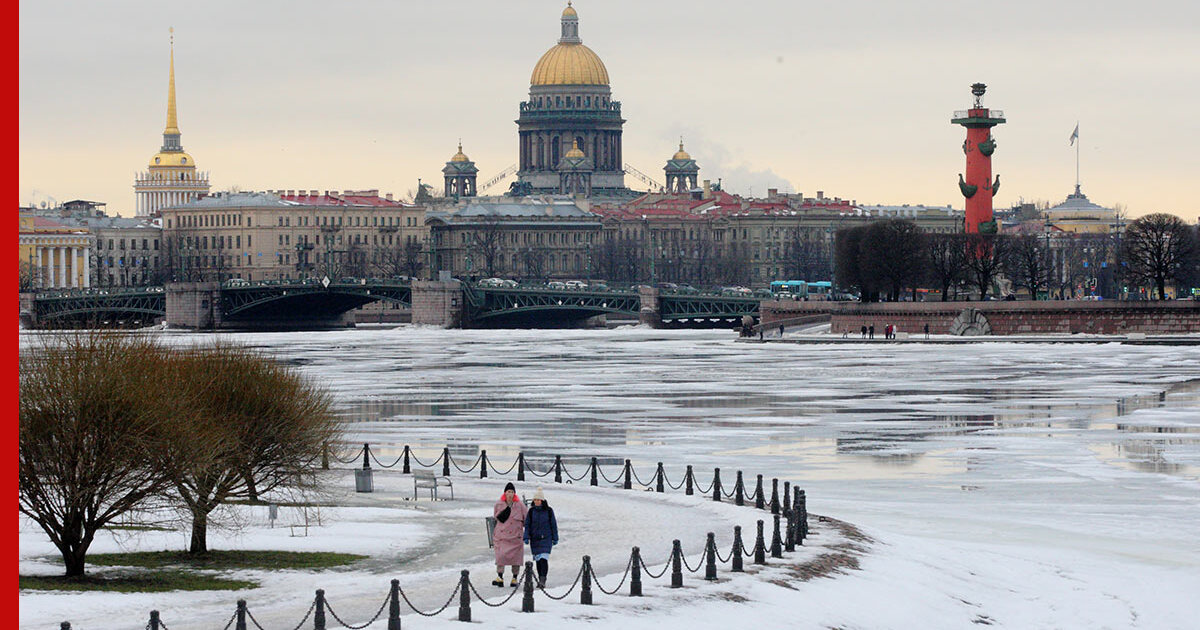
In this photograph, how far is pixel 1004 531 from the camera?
30562 mm

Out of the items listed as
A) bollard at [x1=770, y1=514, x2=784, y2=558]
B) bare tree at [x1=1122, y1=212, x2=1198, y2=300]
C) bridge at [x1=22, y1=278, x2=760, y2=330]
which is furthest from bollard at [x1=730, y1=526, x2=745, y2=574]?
bridge at [x1=22, y1=278, x2=760, y2=330]

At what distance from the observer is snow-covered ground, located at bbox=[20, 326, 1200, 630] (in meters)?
23.5

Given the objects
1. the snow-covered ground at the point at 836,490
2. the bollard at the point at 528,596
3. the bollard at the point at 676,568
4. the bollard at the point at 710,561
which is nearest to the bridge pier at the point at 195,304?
the snow-covered ground at the point at 836,490

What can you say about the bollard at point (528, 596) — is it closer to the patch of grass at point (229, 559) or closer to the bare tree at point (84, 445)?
the patch of grass at point (229, 559)

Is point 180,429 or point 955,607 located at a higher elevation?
point 180,429

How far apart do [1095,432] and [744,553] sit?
852 inches

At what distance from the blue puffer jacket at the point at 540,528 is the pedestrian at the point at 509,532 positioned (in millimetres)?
111

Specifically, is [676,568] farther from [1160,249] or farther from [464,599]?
[1160,249]

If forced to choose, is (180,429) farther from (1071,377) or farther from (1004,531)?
(1071,377)

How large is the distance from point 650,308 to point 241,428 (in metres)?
101

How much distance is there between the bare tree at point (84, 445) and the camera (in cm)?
2367

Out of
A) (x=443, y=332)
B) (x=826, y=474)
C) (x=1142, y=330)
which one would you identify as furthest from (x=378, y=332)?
(x=826, y=474)

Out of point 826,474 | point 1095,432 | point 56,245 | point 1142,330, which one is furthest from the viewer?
point 56,245

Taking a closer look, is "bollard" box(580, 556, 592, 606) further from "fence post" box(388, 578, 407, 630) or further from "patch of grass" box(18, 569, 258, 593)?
"patch of grass" box(18, 569, 258, 593)
